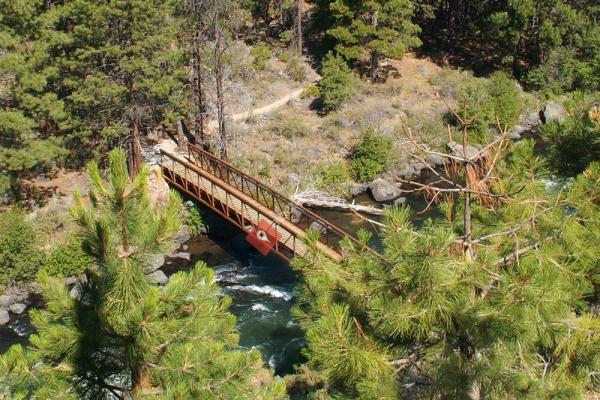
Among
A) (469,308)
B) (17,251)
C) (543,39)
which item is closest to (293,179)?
(17,251)

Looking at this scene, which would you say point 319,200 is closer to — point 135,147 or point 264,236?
point 264,236

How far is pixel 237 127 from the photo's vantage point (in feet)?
91.4

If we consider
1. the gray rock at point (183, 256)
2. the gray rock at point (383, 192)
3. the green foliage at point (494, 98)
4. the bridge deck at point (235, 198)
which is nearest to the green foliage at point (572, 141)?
the bridge deck at point (235, 198)

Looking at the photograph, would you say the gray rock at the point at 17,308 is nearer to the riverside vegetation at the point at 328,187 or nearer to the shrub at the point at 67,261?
the riverside vegetation at the point at 328,187

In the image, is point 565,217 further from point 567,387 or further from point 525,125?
point 525,125

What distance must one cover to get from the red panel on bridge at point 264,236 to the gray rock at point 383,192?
7328 mm

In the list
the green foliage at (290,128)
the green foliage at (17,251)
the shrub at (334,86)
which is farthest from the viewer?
the shrub at (334,86)

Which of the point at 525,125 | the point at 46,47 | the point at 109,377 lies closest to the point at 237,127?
the point at 46,47

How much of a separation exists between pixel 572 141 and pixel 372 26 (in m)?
22.5

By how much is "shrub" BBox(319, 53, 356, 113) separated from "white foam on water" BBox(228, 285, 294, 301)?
12.8 metres

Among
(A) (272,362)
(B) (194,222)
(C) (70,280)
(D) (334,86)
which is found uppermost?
(D) (334,86)

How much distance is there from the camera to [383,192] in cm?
2527

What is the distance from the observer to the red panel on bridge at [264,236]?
18.6 m

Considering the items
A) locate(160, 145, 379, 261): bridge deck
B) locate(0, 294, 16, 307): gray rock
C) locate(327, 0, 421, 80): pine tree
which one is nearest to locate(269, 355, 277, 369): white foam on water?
locate(160, 145, 379, 261): bridge deck
